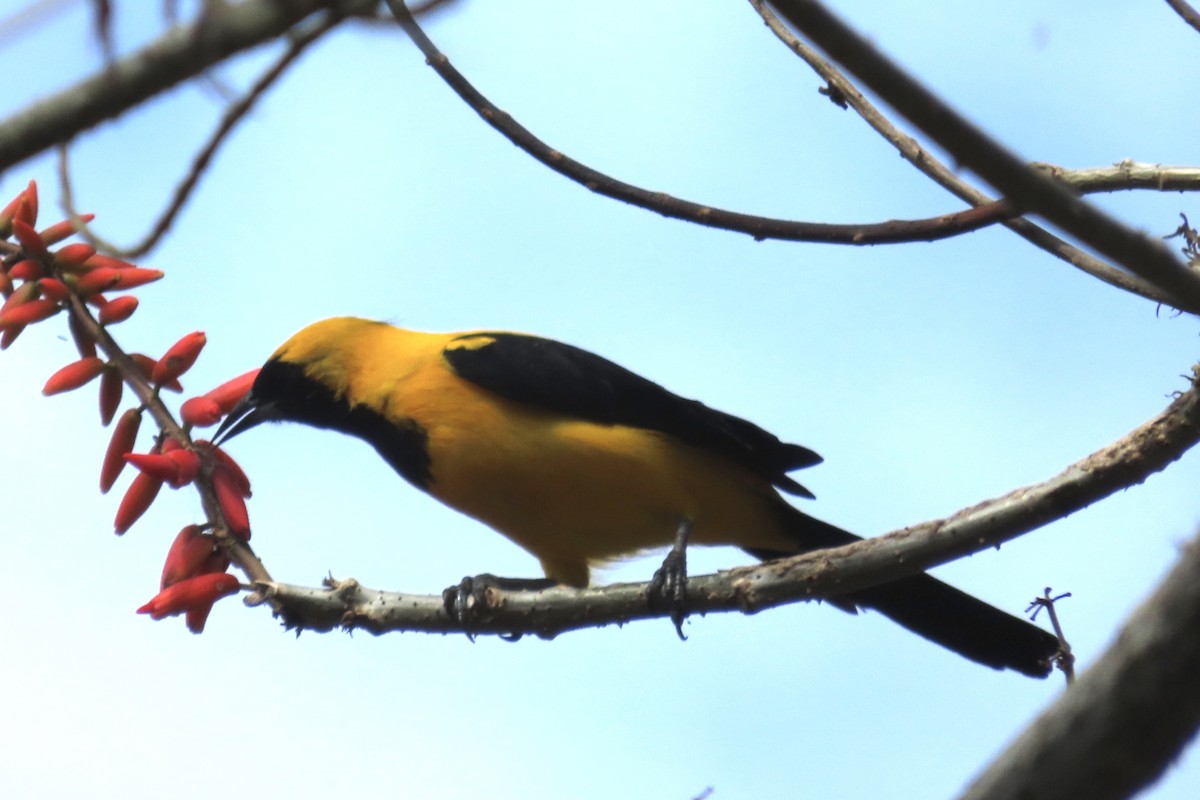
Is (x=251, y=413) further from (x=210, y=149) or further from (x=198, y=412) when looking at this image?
(x=210, y=149)

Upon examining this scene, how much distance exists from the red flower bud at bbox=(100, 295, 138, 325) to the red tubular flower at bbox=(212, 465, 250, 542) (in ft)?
1.88

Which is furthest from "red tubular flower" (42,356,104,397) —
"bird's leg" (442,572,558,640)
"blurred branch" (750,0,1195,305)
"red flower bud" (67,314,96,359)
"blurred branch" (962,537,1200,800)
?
"blurred branch" (962,537,1200,800)

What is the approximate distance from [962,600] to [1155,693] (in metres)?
3.97

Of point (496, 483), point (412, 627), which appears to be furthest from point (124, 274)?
point (496, 483)

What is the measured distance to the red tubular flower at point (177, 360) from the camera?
4.20 metres

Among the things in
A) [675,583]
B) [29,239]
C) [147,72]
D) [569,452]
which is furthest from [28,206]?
[147,72]

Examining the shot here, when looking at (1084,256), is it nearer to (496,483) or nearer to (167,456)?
(496,483)

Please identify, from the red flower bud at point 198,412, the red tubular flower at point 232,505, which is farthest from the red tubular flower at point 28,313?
the red tubular flower at point 232,505

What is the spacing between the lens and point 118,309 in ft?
13.7

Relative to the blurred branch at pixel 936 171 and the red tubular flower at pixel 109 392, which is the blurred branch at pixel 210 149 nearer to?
the red tubular flower at pixel 109 392

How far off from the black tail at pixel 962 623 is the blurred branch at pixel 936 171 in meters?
1.52

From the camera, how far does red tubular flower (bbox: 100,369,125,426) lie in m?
4.22

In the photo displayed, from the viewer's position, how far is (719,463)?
5785mm

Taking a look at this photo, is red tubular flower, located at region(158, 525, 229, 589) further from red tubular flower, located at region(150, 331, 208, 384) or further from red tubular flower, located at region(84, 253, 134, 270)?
red tubular flower, located at region(84, 253, 134, 270)
